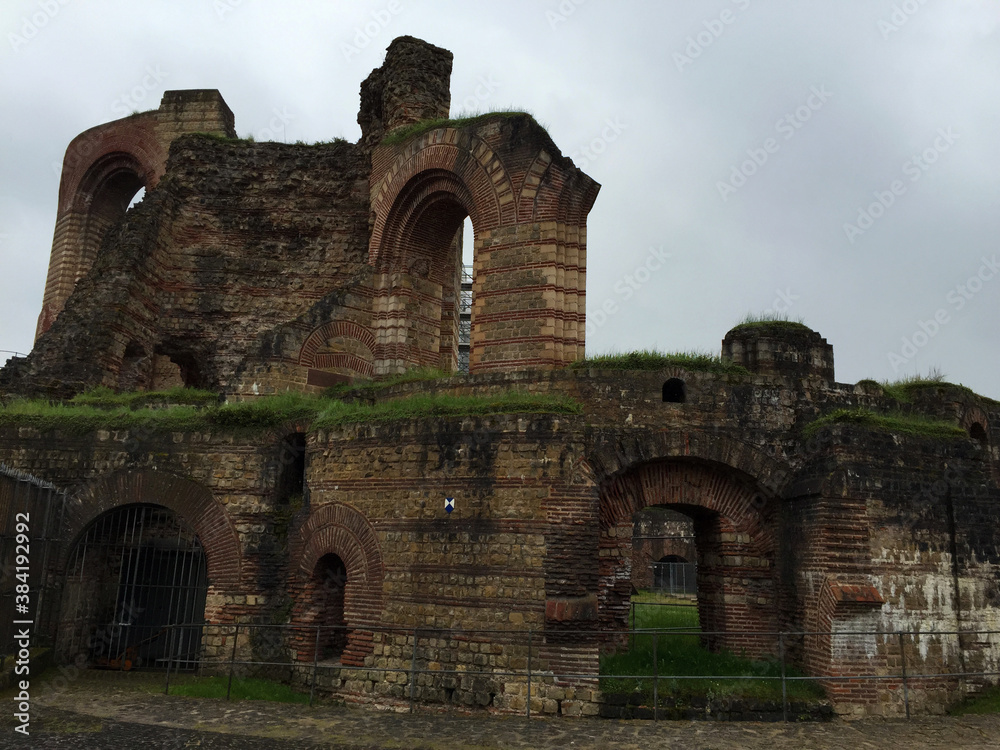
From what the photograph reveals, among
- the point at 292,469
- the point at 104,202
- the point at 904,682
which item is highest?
the point at 104,202

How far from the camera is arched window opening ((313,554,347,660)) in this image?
10977 millimetres

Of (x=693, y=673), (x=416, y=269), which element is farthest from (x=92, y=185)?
(x=693, y=673)

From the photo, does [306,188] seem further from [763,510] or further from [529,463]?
[763,510]

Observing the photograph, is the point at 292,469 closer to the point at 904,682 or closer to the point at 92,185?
the point at 904,682

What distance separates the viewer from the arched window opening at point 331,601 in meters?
11.0

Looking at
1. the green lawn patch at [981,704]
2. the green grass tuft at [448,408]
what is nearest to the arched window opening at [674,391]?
the green grass tuft at [448,408]

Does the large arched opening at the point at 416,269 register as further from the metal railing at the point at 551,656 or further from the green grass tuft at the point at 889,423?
the green grass tuft at the point at 889,423

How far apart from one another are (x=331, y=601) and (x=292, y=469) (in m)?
2.14

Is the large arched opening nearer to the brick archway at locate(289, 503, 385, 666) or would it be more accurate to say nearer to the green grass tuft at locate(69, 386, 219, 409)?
the green grass tuft at locate(69, 386, 219, 409)

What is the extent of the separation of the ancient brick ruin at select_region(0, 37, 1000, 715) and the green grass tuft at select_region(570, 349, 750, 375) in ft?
0.48

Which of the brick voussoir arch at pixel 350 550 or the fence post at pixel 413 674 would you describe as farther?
the brick voussoir arch at pixel 350 550

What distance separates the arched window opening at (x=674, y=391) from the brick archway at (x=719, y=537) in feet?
2.77

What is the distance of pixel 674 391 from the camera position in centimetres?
1062

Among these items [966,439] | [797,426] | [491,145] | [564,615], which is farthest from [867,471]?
[491,145]
